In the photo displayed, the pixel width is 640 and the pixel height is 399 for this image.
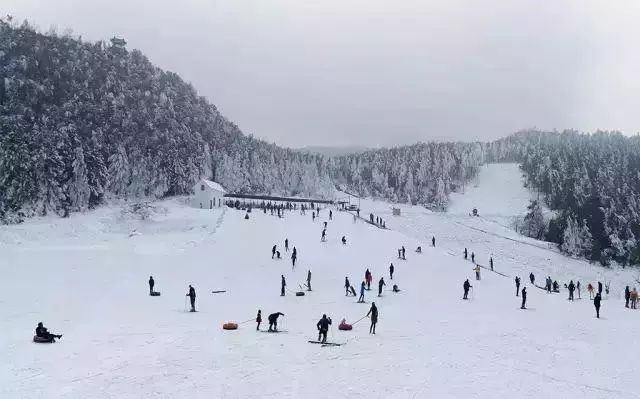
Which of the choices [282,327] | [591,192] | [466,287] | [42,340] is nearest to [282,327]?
[282,327]

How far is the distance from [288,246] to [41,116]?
48361 millimetres

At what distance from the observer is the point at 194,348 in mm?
18203

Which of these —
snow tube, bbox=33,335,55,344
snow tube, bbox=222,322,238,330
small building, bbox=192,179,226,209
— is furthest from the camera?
small building, bbox=192,179,226,209

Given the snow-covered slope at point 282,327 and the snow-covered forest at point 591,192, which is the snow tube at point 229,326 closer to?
the snow-covered slope at point 282,327

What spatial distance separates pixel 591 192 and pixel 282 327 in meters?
97.9

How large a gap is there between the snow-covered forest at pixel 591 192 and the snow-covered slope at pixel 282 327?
2024 inches

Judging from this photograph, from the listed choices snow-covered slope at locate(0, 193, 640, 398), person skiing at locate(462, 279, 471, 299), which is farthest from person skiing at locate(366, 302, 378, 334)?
person skiing at locate(462, 279, 471, 299)

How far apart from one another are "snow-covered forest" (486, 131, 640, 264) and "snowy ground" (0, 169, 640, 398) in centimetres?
5167

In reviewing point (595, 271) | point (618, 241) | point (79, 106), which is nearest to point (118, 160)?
point (79, 106)

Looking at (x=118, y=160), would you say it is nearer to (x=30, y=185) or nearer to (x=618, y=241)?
(x=30, y=185)

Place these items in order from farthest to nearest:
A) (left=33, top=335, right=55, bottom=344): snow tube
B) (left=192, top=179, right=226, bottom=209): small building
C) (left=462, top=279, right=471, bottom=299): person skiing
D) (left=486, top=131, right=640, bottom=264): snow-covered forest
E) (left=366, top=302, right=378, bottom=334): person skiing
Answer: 1. (left=486, top=131, right=640, bottom=264): snow-covered forest
2. (left=192, top=179, right=226, bottom=209): small building
3. (left=462, top=279, right=471, bottom=299): person skiing
4. (left=366, top=302, right=378, bottom=334): person skiing
5. (left=33, top=335, right=55, bottom=344): snow tube

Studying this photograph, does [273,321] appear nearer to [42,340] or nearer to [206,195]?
[42,340]

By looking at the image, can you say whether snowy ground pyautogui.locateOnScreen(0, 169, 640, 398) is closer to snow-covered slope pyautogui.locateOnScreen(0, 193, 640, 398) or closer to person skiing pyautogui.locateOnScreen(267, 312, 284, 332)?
snow-covered slope pyautogui.locateOnScreen(0, 193, 640, 398)

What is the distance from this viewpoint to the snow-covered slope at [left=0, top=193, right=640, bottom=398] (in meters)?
14.8
